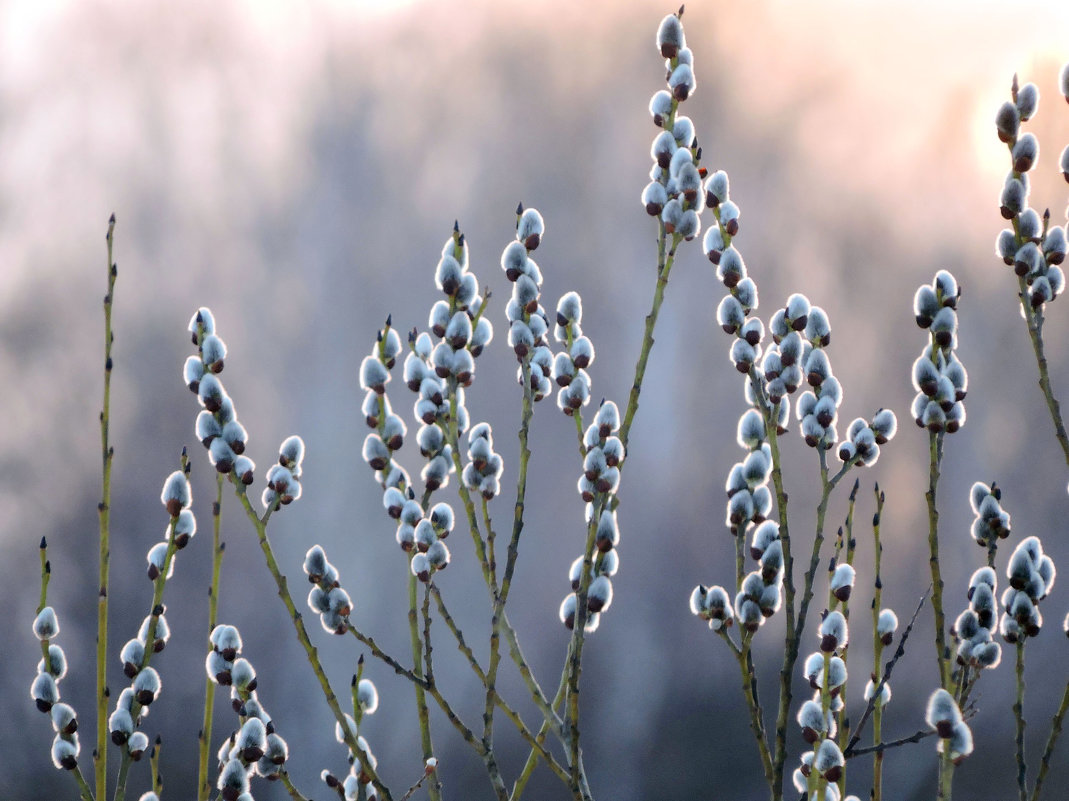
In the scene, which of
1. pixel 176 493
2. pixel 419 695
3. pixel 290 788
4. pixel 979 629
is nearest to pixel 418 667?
pixel 419 695

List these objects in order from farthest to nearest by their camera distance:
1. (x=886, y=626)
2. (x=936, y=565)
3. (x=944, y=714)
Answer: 1. (x=886, y=626)
2. (x=936, y=565)
3. (x=944, y=714)

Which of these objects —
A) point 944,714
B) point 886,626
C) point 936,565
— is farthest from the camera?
point 886,626

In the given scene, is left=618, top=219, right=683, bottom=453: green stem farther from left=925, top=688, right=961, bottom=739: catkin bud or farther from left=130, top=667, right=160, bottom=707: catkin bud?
left=130, top=667, right=160, bottom=707: catkin bud

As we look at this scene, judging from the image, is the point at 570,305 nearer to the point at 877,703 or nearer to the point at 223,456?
the point at 223,456

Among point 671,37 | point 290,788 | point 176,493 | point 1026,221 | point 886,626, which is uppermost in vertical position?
point 671,37

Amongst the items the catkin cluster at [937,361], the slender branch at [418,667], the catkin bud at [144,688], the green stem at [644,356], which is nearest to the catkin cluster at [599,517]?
the green stem at [644,356]

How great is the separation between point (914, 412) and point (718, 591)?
0.69 feet

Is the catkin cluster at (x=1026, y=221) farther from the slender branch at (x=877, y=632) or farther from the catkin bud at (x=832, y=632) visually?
the catkin bud at (x=832, y=632)

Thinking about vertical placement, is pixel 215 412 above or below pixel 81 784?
above

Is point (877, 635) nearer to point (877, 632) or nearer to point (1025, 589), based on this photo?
point (877, 632)

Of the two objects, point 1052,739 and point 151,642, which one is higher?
point 151,642

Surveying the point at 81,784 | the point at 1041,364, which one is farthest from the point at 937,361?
the point at 81,784

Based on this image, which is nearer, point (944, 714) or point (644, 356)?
point (944, 714)

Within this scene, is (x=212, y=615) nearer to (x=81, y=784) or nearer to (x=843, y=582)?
(x=81, y=784)
